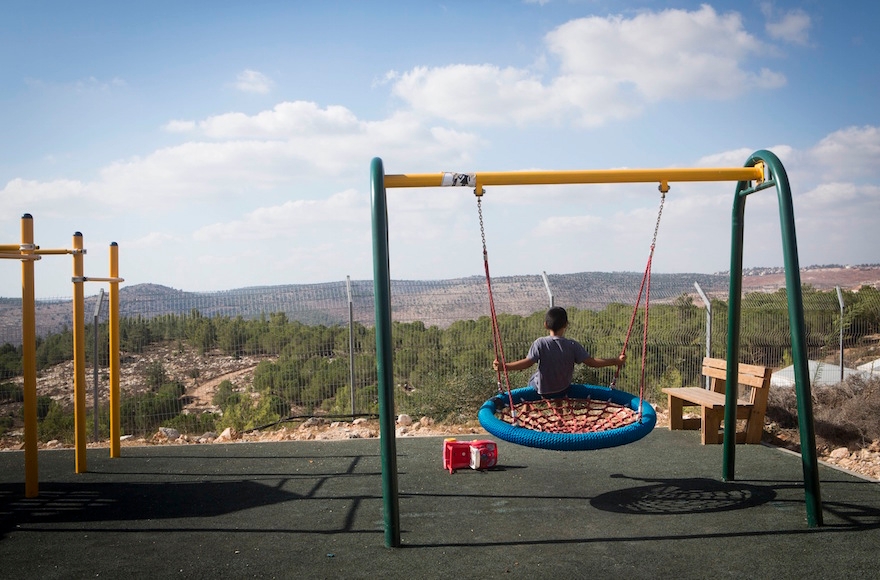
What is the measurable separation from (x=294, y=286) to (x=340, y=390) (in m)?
1.78

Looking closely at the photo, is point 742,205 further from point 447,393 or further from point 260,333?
point 260,333

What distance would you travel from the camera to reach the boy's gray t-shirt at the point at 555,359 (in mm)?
5492

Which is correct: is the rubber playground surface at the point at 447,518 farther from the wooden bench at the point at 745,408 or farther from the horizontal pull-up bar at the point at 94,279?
the horizontal pull-up bar at the point at 94,279

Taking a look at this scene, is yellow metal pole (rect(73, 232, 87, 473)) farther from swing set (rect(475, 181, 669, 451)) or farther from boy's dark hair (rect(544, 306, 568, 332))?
boy's dark hair (rect(544, 306, 568, 332))

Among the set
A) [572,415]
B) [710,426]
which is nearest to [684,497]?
[572,415]

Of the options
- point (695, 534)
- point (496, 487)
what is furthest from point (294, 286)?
point (695, 534)

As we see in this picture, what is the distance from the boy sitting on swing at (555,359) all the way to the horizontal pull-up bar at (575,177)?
1088 millimetres

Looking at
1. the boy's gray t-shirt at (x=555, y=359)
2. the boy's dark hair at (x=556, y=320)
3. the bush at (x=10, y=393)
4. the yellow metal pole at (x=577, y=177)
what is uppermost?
the yellow metal pole at (x=577, y=177)

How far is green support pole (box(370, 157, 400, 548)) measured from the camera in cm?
425

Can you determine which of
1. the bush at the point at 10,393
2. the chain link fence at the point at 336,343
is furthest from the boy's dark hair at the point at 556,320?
the bush at the point at 10,393

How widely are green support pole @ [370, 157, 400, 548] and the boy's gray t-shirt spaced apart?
1571 millimetres

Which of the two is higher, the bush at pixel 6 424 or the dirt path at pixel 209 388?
the dirt path at pixel 209 388

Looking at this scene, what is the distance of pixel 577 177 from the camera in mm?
4949

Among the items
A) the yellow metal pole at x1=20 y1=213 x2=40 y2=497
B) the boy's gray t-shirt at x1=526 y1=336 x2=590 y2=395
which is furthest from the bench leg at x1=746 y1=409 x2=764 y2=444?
the yellow metal pole at x1=20 y1=213 x2=40 y2=497
